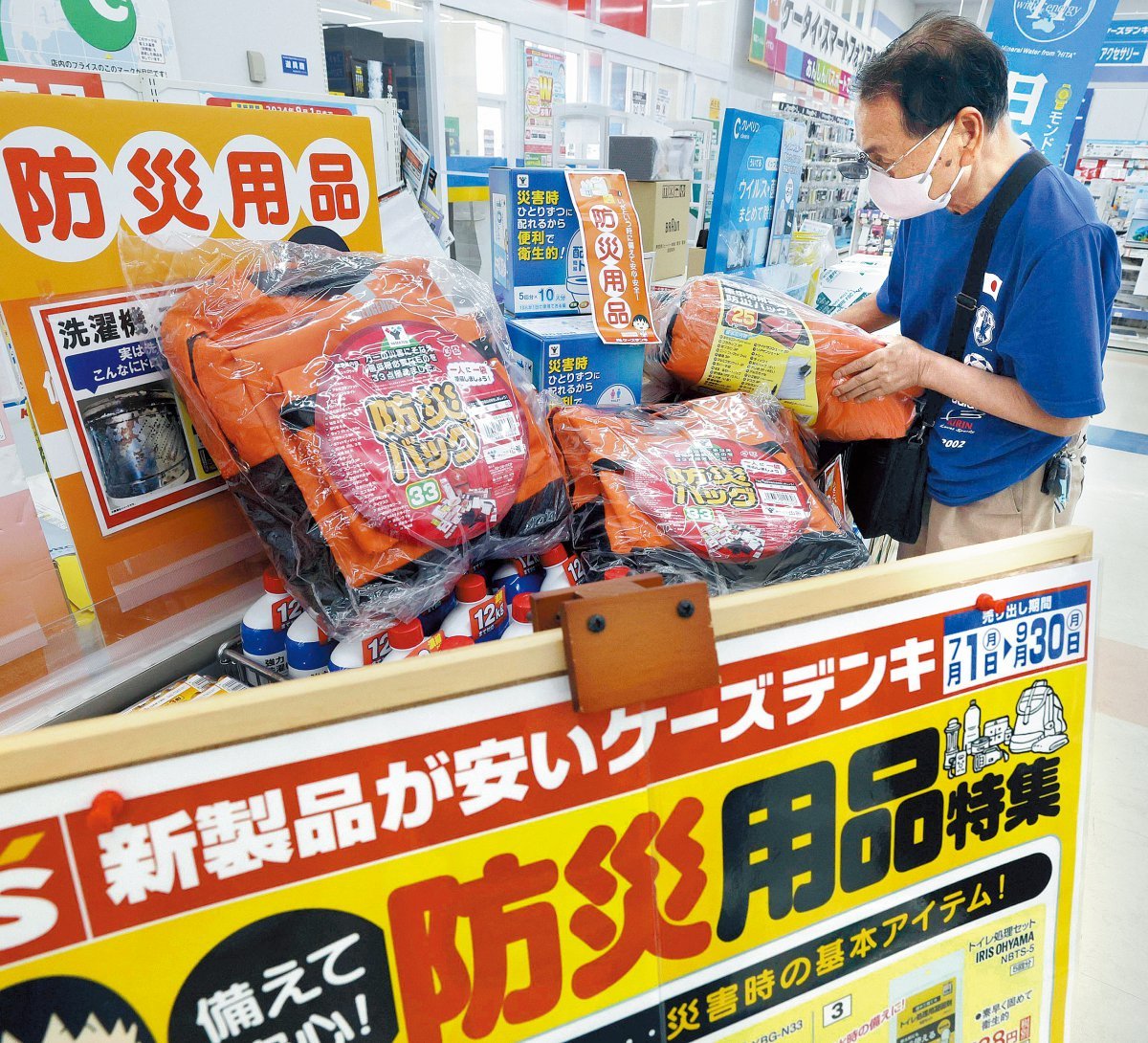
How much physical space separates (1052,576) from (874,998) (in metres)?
0.48

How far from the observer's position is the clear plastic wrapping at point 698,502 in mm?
972

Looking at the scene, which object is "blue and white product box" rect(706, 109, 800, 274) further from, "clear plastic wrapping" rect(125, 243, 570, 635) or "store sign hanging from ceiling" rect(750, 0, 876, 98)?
"store sign hanging from ceiling" rect(750, 0, 876, 98)

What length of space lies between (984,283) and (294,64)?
3.45 metres

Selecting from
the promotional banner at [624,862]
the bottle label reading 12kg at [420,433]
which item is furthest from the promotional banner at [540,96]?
the promotional banner at [624,862]

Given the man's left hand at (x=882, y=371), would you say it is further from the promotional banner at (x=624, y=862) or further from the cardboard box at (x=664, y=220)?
the cardboard box at (x=664, y=220)

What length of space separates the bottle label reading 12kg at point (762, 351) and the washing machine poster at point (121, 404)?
785 millimetres

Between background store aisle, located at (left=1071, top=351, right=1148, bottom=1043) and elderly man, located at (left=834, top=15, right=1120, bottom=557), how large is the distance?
32 cm

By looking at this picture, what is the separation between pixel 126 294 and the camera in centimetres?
94

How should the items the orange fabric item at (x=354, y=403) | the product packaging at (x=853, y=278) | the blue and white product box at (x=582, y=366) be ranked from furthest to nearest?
the product packaging at (x=853, y=278), the blue and white product box at (x=582, y=366), the orange fabric item at (x=354, y=403)

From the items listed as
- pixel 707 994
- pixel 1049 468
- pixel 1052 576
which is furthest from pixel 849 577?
pixel 1049 468

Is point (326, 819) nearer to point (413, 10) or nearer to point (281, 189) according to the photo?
point (281, 189)

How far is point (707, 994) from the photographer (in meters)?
0.74

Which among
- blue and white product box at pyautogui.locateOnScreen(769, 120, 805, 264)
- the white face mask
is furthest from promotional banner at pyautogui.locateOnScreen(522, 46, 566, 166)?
the white face mask

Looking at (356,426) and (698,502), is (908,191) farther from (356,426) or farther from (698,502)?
(356,426)
